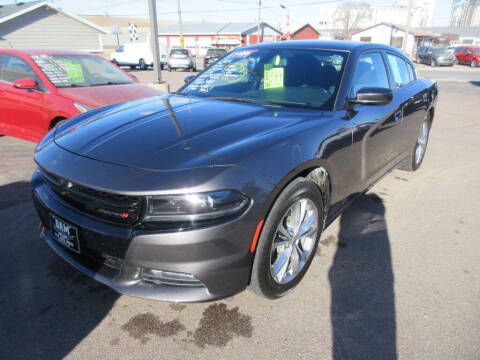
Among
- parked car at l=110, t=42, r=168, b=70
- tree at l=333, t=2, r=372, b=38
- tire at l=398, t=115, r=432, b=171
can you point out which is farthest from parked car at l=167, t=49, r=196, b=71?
tree at l=333, t=2, r=372, b=38

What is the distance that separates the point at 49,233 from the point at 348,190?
7.28ft

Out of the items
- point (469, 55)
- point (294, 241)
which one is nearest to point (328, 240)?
point (294, 241)

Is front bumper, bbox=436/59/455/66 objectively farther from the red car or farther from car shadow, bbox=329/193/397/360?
car shadow, bbox=329/193/397/360

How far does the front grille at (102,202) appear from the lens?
71.5 inches

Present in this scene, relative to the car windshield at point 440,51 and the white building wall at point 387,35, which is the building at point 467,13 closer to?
the white building wall at point 387,35

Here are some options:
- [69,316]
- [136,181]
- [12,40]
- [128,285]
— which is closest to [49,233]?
[69,316]

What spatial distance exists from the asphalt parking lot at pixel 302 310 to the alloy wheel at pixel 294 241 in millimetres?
198

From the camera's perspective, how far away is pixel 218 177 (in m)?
1.80

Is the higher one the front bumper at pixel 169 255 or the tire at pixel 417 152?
the front bumper at pixel 169 255

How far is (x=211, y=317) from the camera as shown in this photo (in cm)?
221

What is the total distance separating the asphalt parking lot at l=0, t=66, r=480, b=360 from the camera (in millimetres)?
1984

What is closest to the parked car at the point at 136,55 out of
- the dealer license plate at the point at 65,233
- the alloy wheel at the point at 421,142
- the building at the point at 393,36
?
the alloy wheel at the point at 421,142

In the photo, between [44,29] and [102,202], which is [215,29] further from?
[102,202]

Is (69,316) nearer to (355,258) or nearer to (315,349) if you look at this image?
(315,349)
